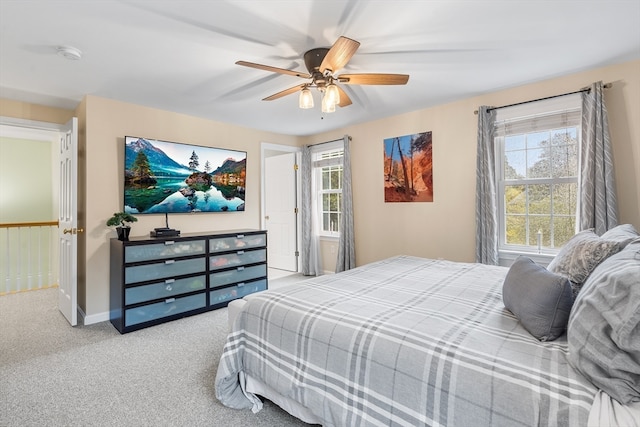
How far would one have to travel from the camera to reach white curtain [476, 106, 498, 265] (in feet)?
10.6

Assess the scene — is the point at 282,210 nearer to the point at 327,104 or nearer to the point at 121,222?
the point at 121,222

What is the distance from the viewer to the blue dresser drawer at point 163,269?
10.0 ft

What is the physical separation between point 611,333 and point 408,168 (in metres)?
3.24

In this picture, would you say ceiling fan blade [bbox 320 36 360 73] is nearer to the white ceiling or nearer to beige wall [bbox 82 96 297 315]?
the white ceiling

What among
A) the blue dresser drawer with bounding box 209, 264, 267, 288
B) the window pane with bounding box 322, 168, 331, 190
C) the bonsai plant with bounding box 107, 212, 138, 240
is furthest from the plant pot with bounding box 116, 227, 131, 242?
the window pane with bounding box 322, 168, 331, 190

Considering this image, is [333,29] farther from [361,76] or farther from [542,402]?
[542,402]

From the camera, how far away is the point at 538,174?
3.16 meters

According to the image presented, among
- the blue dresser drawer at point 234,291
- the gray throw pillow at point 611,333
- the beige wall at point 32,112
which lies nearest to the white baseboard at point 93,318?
the blue dresser drawer at point 234,291

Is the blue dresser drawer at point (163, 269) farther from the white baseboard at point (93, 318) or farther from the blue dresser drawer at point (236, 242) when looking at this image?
the white baseboard at point (93, 318)

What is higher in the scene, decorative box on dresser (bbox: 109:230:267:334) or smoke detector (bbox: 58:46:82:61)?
smoke detector (bbox: 58:46:82:61)

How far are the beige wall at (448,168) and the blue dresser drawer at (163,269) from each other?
2286mm

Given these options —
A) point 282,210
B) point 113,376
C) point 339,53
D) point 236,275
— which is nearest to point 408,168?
point 339,53

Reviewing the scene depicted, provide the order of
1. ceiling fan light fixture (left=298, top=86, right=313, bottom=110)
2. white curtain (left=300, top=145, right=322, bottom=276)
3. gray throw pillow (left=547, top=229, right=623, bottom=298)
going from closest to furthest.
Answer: gray throw pillow (left=547, top=229, right=623, bottom=298) → ceiling fan light fixture (left=298, top=86, right=313, bottom=110) → white curtain (left=300, top=145, right=322, bottom=276)

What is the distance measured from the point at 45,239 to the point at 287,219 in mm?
3944
